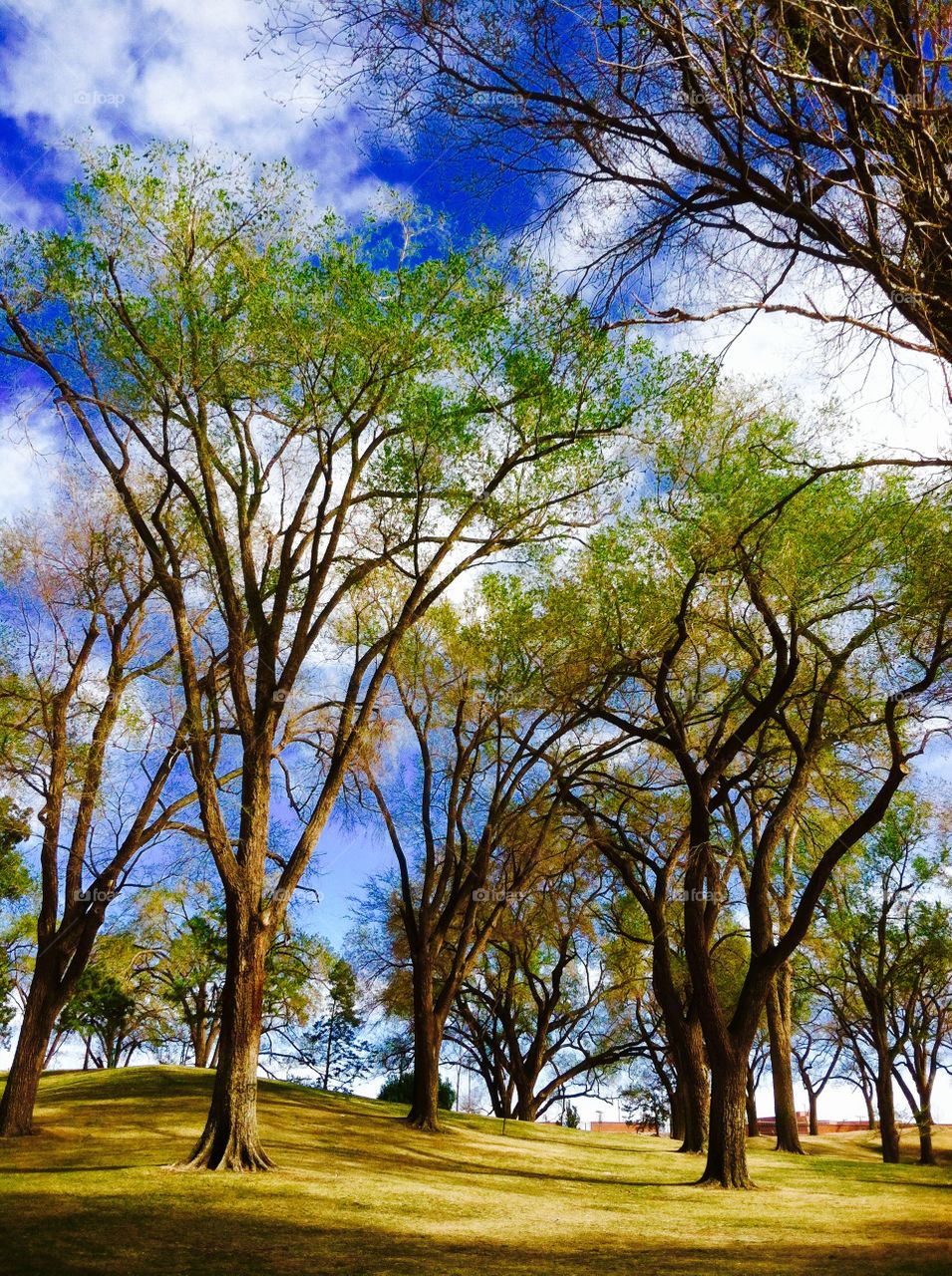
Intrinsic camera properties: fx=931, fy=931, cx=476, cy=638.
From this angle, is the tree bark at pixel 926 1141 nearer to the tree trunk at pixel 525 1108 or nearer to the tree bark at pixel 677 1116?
the tree bark at pixel 677 1116

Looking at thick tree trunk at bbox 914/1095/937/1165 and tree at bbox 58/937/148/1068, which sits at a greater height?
tree at bbox 58/937/148/1068

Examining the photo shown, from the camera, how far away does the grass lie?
7.43 metres

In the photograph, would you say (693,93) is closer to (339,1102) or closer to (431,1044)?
(431,1044)

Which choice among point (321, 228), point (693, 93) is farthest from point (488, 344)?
point (693, 93)

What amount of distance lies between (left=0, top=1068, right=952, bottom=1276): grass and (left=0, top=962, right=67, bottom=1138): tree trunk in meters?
0.51

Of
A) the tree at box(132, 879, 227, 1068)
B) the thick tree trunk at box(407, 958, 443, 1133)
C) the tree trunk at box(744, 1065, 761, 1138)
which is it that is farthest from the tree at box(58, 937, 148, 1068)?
the tree trunk at box(744, 1065, 761, 1138)

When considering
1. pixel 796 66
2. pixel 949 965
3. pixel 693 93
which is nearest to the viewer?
pixel 796 66

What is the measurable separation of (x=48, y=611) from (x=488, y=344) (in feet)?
28.9

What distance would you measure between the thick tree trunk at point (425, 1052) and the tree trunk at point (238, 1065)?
25.6ft

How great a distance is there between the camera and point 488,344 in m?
13.2

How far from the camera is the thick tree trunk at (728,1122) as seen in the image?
44.0 feet

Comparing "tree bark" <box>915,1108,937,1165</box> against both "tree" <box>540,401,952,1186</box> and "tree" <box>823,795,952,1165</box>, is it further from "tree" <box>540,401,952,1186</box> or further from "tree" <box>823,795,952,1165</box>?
"tree" <box>540,401,952,1186</box>

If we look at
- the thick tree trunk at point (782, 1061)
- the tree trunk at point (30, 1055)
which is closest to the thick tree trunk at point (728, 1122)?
the thick tree trunk at point (782, 1061)

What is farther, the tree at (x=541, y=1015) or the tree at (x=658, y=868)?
the tree at (x=541, y=1015)
